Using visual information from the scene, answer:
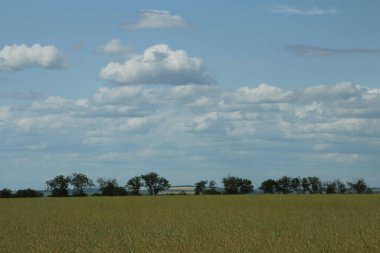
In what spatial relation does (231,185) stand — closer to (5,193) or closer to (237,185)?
(237,185)

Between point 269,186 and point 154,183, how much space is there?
18950mm

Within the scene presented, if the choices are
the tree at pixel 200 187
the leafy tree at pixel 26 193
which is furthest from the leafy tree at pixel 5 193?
the tree at pixel 200 187

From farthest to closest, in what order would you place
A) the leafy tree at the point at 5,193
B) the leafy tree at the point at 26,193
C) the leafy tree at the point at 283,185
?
1. the leafy tree at the point at 283,185
2. the leafy tree at the point at 5,193
3. the leafy tree at the point at 26,193

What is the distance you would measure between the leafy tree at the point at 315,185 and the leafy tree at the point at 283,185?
11.9 ft

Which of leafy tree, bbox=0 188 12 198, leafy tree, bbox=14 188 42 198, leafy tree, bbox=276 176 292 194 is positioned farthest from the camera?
leafy tree, bbox=276 176 292 194

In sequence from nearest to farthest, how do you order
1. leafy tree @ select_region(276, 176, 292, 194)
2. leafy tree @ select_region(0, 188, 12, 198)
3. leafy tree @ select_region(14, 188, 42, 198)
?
leafy tree @ select_region(14, 188, 42, 198)
leafy tree @ select_region(0, 188, 12, 198)
leafy tree @ select_region(276, 176, 292, 194)

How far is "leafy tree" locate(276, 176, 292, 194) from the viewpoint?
101875 millimetres

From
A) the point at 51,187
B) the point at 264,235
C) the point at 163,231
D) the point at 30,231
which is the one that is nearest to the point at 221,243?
the point at 264,235

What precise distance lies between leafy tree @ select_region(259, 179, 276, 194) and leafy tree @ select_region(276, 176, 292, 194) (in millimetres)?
670

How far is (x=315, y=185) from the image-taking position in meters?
101

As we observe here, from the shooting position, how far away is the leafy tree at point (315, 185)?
10100cm

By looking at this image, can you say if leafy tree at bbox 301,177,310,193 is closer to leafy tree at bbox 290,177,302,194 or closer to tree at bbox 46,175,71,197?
leafy tree at bbox 290,177,302,194

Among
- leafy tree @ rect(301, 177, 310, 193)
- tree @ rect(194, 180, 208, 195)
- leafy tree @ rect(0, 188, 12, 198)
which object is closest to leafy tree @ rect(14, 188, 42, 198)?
leafy tree @ rect(0, 188, 12, 198)

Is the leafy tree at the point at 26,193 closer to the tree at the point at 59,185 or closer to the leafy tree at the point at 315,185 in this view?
the tree at the point at 59,185
